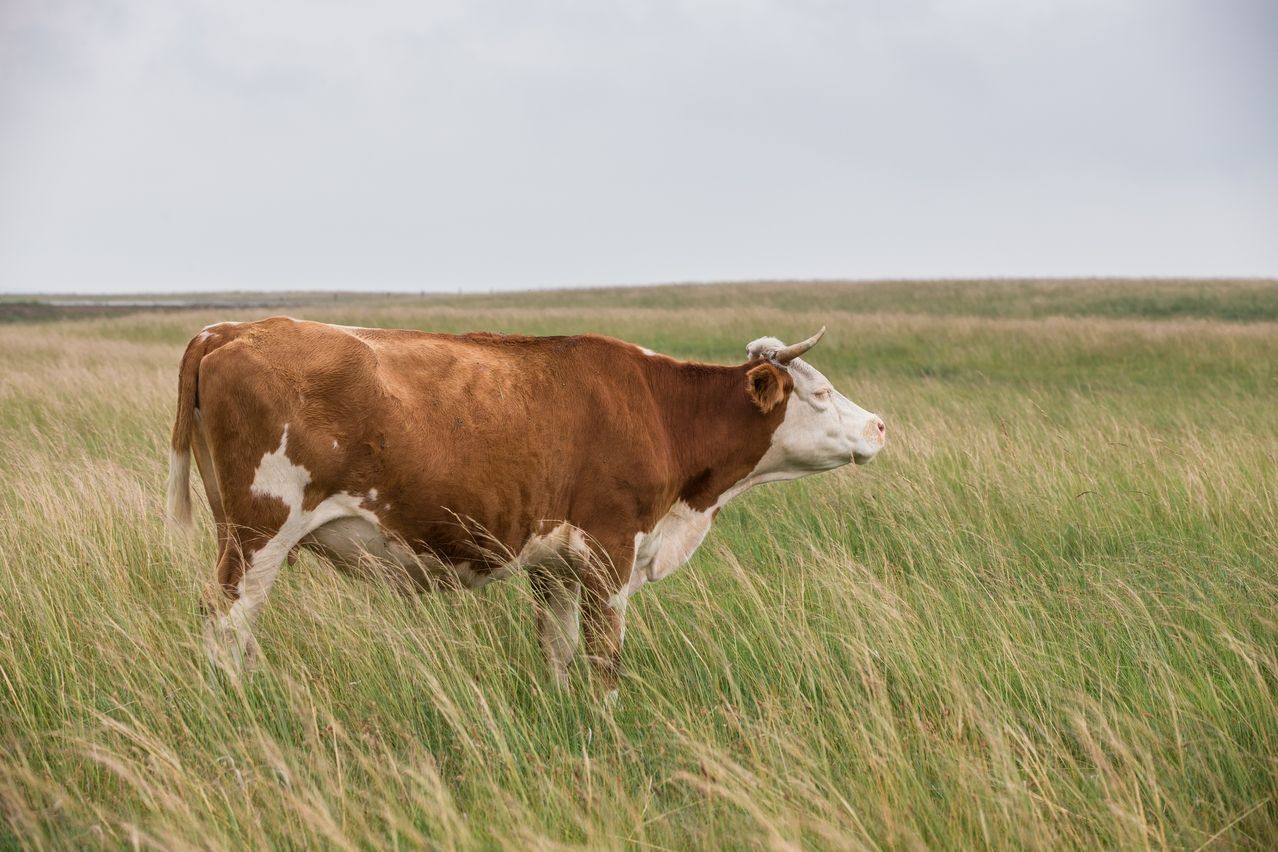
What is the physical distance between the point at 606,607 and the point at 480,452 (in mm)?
866

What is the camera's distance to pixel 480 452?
436cm

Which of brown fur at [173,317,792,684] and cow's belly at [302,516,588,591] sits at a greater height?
brown fur at [173,317,792,684]

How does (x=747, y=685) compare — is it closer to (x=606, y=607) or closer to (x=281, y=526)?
(x=606, y=607)

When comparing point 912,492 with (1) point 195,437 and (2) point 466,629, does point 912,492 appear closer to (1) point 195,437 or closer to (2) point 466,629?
(2) point 466,629

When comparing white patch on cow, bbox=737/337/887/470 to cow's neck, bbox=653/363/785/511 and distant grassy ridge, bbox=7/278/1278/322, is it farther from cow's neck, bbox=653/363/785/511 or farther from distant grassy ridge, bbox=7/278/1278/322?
distant grassy ridge, bbox=7/278/1278/322

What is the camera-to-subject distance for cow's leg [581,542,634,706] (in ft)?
14.8

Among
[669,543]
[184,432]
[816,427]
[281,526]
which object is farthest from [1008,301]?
[281,526]

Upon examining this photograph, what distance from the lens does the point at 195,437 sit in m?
4.52

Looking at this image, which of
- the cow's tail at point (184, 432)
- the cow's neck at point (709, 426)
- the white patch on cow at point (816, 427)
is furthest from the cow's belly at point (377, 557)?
the white patch on cow at point (816, 427)

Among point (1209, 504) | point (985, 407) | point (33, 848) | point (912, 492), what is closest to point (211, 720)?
point (33, 848)

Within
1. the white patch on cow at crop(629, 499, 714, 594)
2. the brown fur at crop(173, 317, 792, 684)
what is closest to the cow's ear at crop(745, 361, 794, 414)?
the brown fur at crop(173, 317, 792, 684)

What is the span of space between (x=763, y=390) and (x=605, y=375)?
2.54 ft

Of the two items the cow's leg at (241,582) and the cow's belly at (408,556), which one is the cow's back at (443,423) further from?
the cow's leg at (241,582)

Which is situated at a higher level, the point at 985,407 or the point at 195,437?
the point at 195,437
